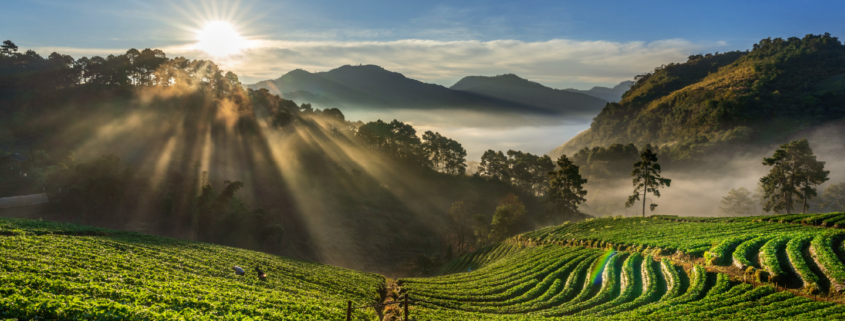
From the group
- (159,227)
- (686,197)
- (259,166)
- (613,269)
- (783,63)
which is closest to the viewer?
(613,269)

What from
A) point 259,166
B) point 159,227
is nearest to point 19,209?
point 159,227

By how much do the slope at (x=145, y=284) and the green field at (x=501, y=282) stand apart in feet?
0.30

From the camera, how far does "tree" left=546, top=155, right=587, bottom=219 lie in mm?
87250

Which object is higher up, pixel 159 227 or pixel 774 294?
pixel 774 294

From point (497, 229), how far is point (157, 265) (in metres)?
69.9

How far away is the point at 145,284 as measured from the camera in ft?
73.8

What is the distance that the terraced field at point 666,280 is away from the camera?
2408cm

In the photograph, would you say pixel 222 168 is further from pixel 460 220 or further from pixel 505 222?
pixel 505 222

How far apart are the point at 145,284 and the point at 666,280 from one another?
39183 millimetres

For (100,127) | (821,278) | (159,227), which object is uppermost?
(100,127)

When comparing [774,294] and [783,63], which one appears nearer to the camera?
[774,294]

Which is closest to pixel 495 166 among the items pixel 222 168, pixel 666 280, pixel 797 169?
Answer: pixel 797 169

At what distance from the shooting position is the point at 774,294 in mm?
24391

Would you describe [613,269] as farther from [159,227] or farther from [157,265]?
[159,227]
